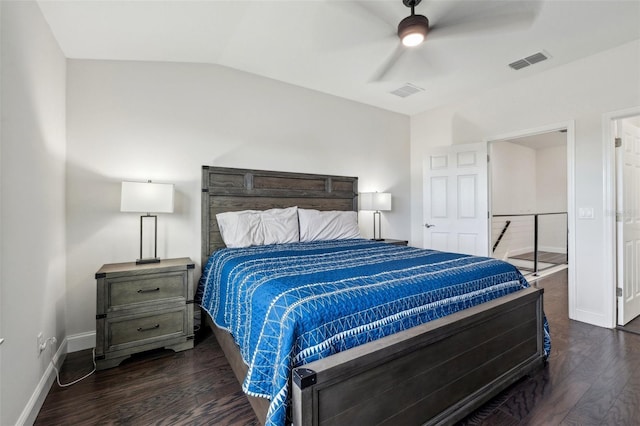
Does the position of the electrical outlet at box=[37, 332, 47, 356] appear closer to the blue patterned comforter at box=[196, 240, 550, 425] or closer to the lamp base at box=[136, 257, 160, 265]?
the lamp base at box=[136, 257, 160, 265]

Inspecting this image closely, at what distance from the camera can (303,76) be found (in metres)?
3.42

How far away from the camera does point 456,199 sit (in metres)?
4.11

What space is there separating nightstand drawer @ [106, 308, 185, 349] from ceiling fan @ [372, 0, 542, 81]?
2829mm

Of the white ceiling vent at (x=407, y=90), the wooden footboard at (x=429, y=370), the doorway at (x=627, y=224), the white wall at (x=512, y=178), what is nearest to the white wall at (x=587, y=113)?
the doorway at (x=627, y=224)

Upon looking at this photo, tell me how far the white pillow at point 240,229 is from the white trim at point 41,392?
147 cm

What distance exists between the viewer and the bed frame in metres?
1.12

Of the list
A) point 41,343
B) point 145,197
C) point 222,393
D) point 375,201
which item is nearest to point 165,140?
point 145,197

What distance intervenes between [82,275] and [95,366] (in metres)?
0.81

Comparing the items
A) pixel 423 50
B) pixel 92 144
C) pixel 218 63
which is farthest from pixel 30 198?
pixel 423 50

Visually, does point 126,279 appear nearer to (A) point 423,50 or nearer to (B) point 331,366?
(B) point 331,366

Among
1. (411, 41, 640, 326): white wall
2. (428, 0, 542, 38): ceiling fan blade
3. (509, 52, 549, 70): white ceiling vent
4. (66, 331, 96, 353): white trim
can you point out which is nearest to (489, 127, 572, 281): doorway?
(411, 41, 640, 326): white wall

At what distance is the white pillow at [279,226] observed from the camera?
3031 millimetres

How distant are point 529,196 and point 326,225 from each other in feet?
23.2

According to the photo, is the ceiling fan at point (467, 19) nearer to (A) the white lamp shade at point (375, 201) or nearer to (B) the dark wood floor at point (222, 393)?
(A) the white lamp shade at point (375, 201)
